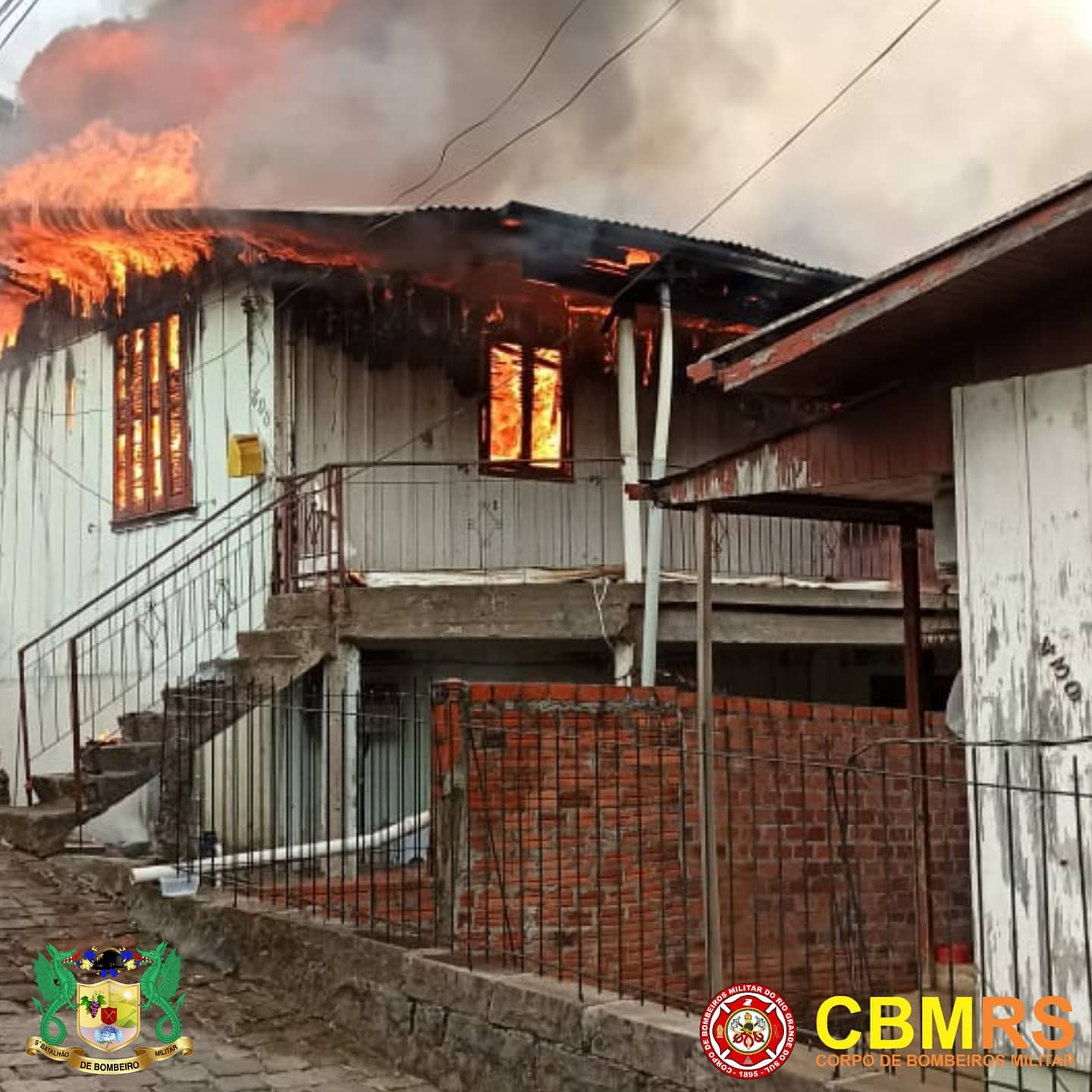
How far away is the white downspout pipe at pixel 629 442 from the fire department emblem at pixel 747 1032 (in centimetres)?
562

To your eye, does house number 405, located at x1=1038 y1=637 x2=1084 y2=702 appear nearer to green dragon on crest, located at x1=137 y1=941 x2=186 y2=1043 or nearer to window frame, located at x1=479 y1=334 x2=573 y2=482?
green dragon on crest, located at x1=137 y1=941 x2=186 y2=1043

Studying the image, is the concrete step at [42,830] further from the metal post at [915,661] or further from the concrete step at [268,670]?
the metal post at [915,661]

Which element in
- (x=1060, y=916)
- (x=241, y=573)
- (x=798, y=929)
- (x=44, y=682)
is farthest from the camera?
(x=44, y=682)

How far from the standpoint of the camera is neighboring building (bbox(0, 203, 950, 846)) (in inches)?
401

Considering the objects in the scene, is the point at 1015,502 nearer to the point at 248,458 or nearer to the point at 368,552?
the point at 368,552

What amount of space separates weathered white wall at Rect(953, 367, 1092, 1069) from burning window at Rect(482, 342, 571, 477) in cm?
741

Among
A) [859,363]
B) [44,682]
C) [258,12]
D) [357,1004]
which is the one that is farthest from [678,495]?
[44,682]

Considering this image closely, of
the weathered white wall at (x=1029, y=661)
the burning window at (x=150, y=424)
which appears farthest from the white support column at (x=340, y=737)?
the weathered white wall at (x=1029, y=661)

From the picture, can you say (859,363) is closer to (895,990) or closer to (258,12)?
(895,990)

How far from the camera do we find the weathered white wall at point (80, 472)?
11.6 metres

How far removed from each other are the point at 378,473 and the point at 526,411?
5.03 ft

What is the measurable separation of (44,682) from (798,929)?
9.28 metres

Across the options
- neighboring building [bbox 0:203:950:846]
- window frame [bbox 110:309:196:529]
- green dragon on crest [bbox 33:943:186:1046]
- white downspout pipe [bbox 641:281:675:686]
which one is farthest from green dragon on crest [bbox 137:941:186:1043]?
window frame [bbox 110:309:196:529]

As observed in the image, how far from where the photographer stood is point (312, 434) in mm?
11445
